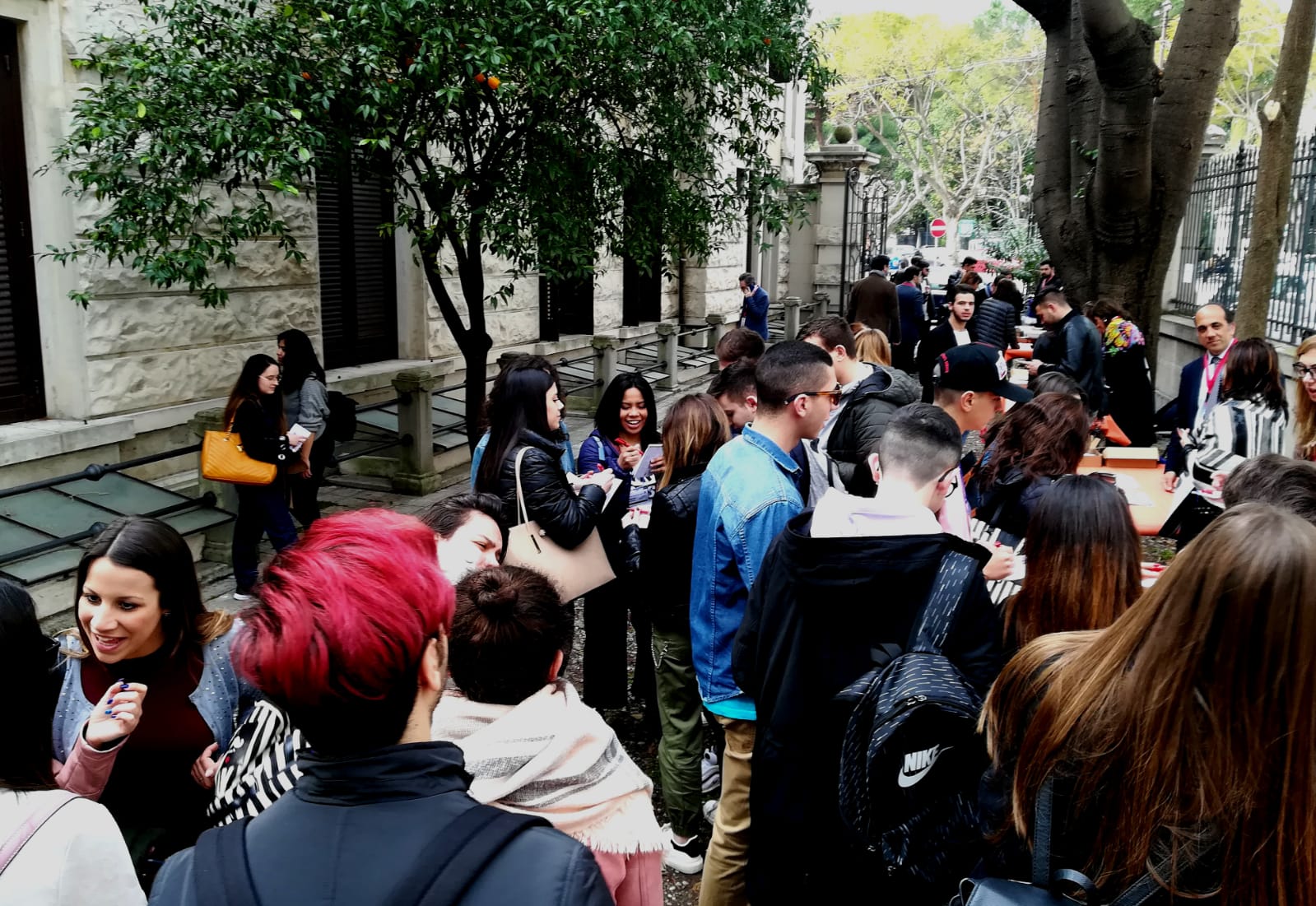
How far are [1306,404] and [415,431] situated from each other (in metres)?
7.02

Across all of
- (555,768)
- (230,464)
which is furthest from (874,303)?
(555,768)

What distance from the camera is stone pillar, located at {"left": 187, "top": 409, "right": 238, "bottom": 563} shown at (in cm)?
762

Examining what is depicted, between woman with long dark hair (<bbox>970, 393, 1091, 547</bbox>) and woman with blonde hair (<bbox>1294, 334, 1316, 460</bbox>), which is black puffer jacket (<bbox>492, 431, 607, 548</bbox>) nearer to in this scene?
woman with long dark hair (<bbox>970, 393, 1091, 547</bbox>)

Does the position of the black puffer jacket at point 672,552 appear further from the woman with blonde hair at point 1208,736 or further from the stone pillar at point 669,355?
the stone pillar at point 669,355

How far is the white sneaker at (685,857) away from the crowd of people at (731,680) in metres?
0.01

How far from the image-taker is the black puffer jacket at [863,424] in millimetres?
5109

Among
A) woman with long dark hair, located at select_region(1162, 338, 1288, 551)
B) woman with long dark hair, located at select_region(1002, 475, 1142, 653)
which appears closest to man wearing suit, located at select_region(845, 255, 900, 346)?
woman with long dark hair, located at select_region(1162, 338, 1288, 551)

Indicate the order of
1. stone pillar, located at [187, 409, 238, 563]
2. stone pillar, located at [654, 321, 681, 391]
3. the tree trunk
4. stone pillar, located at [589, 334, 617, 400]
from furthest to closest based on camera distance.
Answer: stone pillar, located at [654, 321, 681, 391] → stone pillar, located at [589, 334, 617, 400] → the tree trunk → stone pillar, located at [187, 409, 238, 563]

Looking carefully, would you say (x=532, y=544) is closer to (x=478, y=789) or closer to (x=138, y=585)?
(x=138, y=585)

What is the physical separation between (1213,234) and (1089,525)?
1284 centimetres

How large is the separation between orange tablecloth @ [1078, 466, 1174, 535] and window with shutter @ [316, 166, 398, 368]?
7254 mm

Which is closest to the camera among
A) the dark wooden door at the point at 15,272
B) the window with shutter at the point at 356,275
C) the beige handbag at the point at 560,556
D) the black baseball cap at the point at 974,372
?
the beige handbag at the point at 560,556

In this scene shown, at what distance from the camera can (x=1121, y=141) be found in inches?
389

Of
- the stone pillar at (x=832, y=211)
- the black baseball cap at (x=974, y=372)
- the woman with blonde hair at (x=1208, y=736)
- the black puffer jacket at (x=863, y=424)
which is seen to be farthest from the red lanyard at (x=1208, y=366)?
the stone pillar at (x=832, y=211)
